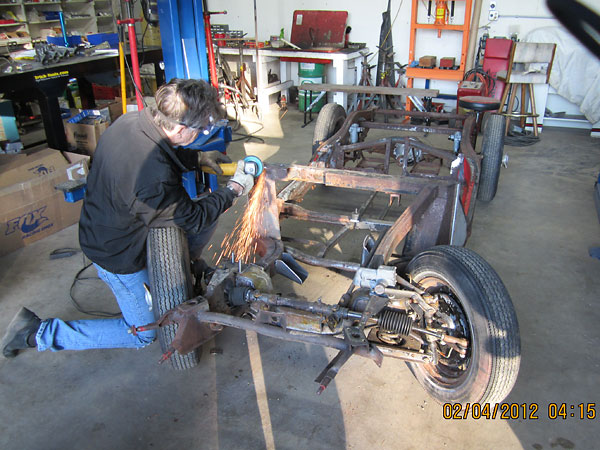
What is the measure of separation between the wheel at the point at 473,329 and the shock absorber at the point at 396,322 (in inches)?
8.6

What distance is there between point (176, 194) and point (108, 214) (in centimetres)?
34

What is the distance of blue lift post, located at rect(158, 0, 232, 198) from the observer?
4.38 metres

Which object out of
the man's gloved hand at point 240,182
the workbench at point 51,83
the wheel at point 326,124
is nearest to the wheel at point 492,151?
the wheel at point 326,124

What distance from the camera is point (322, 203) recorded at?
5148 mm

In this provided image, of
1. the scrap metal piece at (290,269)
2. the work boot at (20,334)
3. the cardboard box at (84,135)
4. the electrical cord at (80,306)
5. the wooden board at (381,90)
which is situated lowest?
the electrical cord at (80,306)

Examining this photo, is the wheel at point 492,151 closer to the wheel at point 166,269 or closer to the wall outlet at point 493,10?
the wheel at point 166,269

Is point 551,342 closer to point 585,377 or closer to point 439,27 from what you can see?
point 585,377

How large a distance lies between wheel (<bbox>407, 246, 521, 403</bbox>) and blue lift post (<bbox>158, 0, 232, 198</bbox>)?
269 cm

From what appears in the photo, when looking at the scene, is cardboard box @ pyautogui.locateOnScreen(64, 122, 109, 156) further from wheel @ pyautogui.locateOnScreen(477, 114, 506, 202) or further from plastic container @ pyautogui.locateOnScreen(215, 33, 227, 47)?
wheel @ pyautogui.locateOnScreen(477, 114, 506, 202)

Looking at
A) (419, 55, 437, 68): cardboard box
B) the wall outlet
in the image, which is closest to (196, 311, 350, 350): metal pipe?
(419, 55, 437, 68): cardboard box

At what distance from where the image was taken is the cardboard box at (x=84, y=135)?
529cm

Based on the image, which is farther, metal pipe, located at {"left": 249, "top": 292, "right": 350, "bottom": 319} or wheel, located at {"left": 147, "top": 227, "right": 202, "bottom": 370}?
wheel, located at {"left": 147, "top": 227, "right": 202, "bottom": 370}

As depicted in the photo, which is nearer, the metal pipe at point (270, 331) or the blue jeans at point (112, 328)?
the metal pipe at point (270, 331)

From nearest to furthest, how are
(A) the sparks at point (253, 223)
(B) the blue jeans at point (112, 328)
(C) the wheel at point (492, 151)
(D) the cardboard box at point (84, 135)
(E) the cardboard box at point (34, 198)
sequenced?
1. (B) the blue jeans at point (112, 328)
2. (A) the sparks at point (253, 223)
3. (E) the cardboard box at point (34, 198)
4. (C) the wheel at point (492, 151)
5. (D) the cardboard box at point (84, 135)
